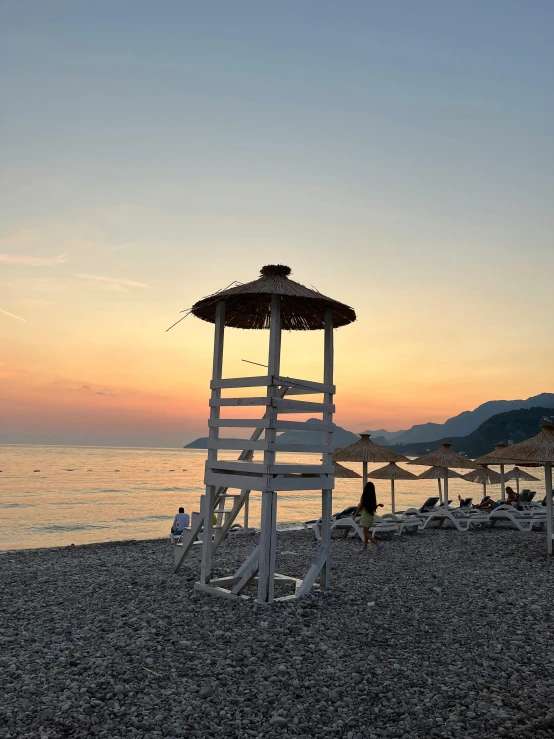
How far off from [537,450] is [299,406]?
6.91 m

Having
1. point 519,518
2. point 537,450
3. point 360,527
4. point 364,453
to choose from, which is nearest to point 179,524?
point 360,527

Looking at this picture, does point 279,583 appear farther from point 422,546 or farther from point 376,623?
point 422,546

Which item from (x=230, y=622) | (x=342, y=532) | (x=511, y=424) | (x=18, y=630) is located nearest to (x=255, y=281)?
(x=230, y=622)

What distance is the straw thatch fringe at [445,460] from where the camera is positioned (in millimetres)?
18531

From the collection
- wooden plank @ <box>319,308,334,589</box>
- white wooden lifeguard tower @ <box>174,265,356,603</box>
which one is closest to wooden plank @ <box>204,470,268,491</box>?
white wooden lifeguard tower @ <box>174,265,356,603</box>

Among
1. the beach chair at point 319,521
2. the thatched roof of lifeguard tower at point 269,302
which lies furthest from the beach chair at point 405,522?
the thatched roof of lifeguard tower at point 269,302

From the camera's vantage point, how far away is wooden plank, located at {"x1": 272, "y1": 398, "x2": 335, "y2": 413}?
7.75 m

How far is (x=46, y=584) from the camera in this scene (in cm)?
870

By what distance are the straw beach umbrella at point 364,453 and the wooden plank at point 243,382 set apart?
848 centimetres

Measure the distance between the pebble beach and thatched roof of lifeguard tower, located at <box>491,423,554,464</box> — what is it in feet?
10.4

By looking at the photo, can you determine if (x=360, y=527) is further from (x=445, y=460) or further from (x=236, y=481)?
(x=236, y=481)

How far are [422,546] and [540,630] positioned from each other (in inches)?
281

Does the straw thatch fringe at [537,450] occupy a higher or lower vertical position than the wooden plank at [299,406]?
lower

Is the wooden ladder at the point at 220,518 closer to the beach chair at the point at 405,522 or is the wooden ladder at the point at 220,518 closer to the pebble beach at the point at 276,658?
the pebble beach at the point at 276,658
